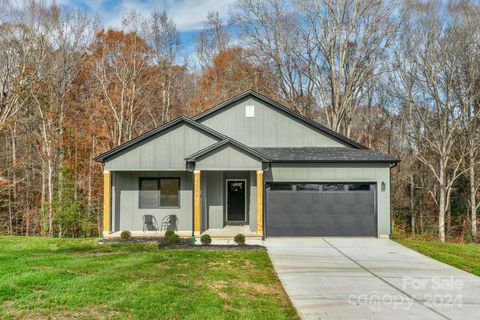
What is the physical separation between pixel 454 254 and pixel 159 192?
10.9m

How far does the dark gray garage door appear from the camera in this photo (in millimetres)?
13781

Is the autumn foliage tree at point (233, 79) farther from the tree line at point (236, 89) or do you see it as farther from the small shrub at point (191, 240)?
the small shrub at point (191, 240)

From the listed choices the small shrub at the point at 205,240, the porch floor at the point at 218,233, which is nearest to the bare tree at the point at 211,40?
the porch floor at the point at 218,233

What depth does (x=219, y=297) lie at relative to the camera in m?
6.31

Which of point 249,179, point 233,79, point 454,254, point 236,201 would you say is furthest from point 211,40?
point 454,254

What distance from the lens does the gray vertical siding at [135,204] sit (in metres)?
14.8

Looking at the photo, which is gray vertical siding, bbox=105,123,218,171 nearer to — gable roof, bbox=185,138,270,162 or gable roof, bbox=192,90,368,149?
gable roof, bbox=185,138,270,162

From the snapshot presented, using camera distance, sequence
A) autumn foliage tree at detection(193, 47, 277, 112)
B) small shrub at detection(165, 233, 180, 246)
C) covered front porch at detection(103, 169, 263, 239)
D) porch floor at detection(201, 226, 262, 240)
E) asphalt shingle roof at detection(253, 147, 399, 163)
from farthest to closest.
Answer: autumn foliage tree at detection(193, 47, 277, 112)
covered front porch at detection(103, 169, 263, 239)
asphalt shingle roof at detection(253, 147, 399, 163)
porch floor at detection(201, 226, 262, 240)
small shrub at detection(165, 233, 180, 246)

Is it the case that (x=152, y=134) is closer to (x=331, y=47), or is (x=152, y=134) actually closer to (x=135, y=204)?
(x=135, y=204)

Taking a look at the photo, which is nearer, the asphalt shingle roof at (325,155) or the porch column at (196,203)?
the porch column at (196,203)

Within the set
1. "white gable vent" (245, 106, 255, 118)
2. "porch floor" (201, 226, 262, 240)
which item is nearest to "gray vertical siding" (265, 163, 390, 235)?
"porch floor" (201, 226, 262, 240)

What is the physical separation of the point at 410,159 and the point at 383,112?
14.3 ft

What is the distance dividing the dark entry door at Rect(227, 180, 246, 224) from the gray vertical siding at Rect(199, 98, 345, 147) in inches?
72.7

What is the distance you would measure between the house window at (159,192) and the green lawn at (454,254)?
884 centimetres
